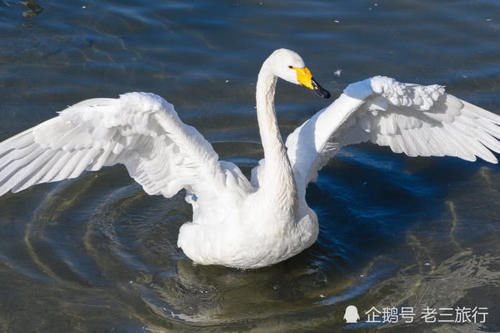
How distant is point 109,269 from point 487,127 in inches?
175

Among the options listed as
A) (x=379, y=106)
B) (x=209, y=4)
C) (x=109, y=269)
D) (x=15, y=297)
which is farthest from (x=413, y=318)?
(x=209, y=4)

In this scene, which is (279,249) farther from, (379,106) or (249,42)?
(249,42)

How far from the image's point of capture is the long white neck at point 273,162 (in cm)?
773

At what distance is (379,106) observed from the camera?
8523 mm

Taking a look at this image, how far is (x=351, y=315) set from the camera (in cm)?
788

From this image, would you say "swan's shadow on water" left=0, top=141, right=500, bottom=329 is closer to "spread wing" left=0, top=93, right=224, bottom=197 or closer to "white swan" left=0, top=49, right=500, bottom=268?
"white swan" left=0, top=49, right=500, bottom=268

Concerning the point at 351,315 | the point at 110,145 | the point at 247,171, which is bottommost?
the point at 351,315

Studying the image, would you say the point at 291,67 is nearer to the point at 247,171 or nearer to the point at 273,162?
the point at 273,162

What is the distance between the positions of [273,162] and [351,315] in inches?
65.7

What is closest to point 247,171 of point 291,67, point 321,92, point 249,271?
point 249,271

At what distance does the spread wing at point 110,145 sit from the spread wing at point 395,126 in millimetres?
1124

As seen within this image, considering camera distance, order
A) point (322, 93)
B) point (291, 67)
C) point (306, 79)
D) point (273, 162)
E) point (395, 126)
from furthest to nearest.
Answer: point (395, 126) → point (273, 162) → point (291, 67) → point (306, 79) → point (322, 93)

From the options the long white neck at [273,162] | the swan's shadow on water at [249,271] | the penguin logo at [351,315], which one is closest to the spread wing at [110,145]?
the long white neck at [273,162]

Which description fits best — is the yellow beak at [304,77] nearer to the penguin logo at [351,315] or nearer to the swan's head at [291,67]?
the swan's head at [291,67]
